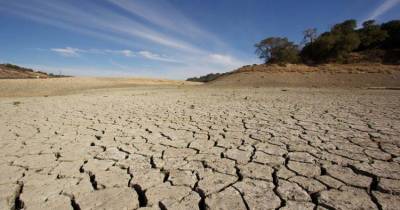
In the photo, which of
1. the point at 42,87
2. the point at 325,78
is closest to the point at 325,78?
the point at 325,78

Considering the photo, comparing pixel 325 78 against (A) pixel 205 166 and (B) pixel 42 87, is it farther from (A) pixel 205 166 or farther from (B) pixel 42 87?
(B) pixel 42 87

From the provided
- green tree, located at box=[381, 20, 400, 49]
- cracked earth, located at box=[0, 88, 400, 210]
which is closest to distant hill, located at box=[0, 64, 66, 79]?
cracked earth, located at box=[0, 88, 400, 210]

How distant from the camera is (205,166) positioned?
212 centimetres

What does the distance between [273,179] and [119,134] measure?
89.6 inches

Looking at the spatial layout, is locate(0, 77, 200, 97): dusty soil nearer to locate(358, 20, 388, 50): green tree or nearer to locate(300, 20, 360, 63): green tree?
locate(300, 20, 360, 63): green tree

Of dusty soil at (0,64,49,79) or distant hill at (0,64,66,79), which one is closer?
dusty soil at (0,64,49,79)

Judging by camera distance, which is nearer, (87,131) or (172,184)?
(172,184)

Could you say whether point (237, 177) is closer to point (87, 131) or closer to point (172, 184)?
point (172, 184)

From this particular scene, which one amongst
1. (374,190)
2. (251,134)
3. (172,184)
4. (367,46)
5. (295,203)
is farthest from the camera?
(367,46)

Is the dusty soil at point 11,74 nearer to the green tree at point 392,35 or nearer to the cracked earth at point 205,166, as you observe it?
the cracked earth at point 205,166

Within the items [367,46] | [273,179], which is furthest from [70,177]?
[367,46]

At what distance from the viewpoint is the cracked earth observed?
158cm

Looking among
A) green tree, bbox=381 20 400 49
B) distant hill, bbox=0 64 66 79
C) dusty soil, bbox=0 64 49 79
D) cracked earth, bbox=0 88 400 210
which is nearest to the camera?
cracked earth, bbox=0 88 400 210

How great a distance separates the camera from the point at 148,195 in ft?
5.44
